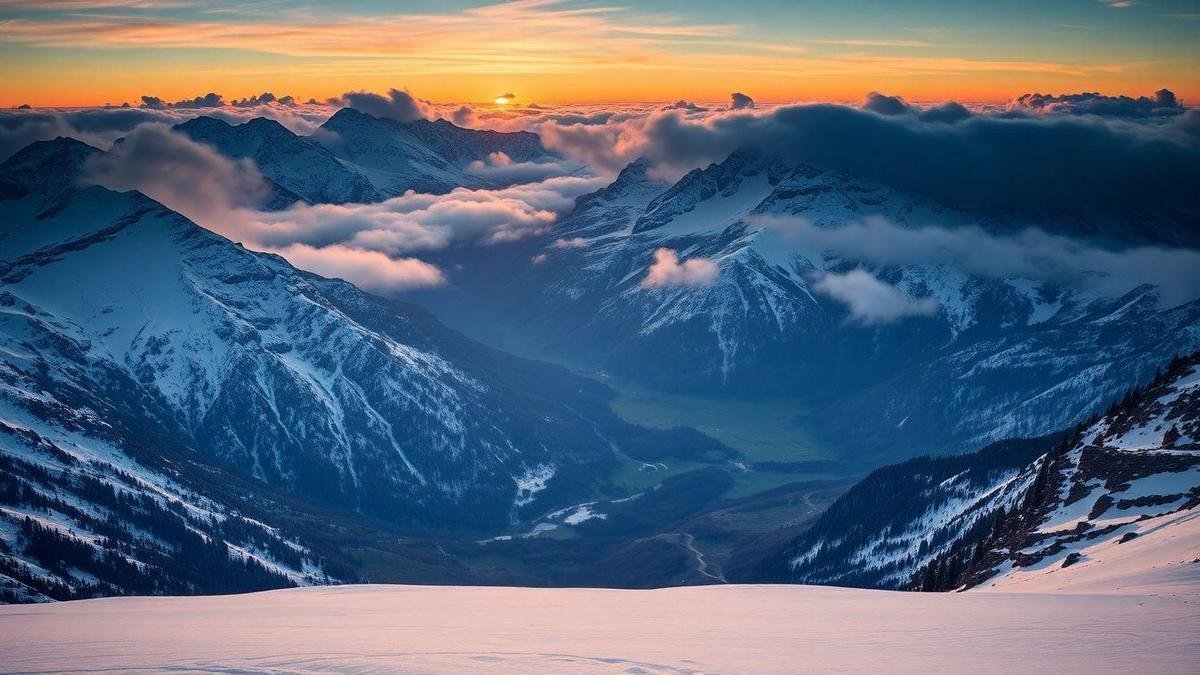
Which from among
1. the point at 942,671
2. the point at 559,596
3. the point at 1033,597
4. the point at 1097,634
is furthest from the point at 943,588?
the point at 942,671

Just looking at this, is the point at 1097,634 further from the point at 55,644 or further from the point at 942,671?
the point at 55,644

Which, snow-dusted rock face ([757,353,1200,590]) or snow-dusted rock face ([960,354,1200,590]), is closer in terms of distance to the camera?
snow-dusted rock face ([960,354,1200,590])

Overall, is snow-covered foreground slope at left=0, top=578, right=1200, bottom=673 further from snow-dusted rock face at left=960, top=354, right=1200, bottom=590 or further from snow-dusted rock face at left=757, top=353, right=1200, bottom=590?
snow-dusted rock face at left=960, top=354, right=1200, bottom=590

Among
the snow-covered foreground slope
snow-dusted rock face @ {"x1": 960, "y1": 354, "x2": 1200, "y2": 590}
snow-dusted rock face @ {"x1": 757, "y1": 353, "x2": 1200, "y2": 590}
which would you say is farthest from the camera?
snow-dusted rock face @ {"x1": 757, "y1": 353, "x2": 1200, "y2": 590}

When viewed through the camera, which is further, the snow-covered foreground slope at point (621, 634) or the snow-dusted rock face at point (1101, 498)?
the snow-dusted rock face at point (1101, 498)

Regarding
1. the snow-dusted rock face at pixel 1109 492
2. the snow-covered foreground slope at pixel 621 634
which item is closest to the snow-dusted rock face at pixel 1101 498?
the snow-dusted rock face at pixel 1109 492

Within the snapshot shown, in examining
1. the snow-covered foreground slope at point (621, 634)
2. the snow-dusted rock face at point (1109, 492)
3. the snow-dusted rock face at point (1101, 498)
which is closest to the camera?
the snow-covered foreground slope at point (621, 634)

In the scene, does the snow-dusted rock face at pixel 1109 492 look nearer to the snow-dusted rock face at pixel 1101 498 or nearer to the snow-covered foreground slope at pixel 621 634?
the snow-dusted rock face at pixel 1101 498

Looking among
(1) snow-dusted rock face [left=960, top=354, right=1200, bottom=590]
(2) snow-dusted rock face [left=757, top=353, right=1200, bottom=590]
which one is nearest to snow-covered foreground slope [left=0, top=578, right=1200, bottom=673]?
(2) snow-dusted rock face [left=757, top=353, right=1200, bottom=590]
